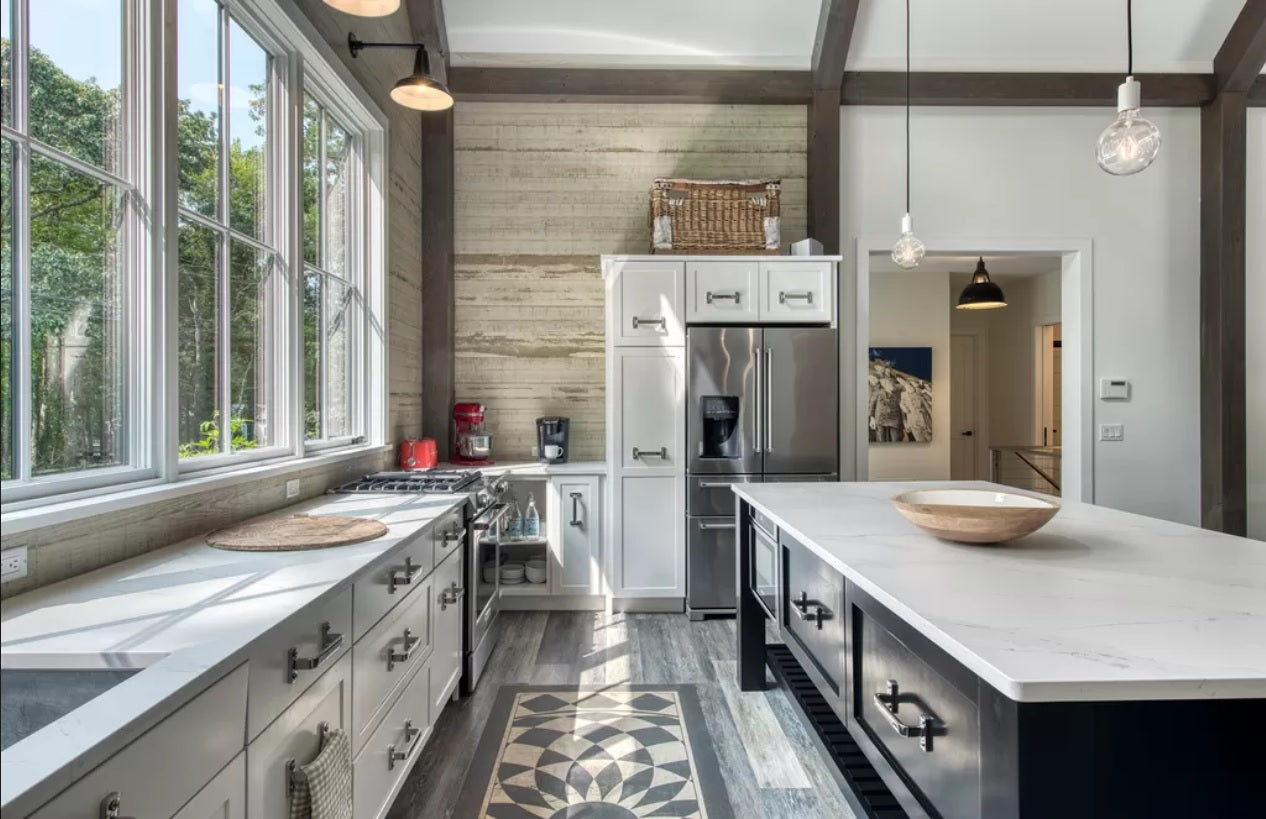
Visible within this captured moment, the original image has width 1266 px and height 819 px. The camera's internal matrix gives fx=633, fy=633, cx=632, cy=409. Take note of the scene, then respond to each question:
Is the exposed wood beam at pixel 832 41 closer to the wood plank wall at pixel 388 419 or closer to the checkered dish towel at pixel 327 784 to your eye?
the wood plank wall at pixel 388 419

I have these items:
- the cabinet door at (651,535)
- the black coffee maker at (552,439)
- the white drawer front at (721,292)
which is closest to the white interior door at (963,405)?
the white drawer front at (721,292)

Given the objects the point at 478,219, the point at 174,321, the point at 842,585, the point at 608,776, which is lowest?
the point at 608,776

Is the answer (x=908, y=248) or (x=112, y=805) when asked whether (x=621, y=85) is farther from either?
(x=112, y=805)

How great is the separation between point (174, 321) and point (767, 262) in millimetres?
2845

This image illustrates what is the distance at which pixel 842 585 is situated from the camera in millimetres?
1416

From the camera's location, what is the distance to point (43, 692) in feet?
2.91

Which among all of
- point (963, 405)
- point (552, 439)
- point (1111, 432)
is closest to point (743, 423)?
point (552, 439)

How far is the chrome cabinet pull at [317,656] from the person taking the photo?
1196 mm

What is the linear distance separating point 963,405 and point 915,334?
1674mm

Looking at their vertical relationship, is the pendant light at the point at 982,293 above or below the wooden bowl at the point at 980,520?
above

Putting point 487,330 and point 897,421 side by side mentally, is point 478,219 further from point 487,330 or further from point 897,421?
point 897,421

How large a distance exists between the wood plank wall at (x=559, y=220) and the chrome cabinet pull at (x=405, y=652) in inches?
88.0

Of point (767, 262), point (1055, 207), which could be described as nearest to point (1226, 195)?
point (1055, 207)

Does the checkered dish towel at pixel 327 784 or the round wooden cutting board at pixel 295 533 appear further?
the round wooden cutting board at pixel 295 533
